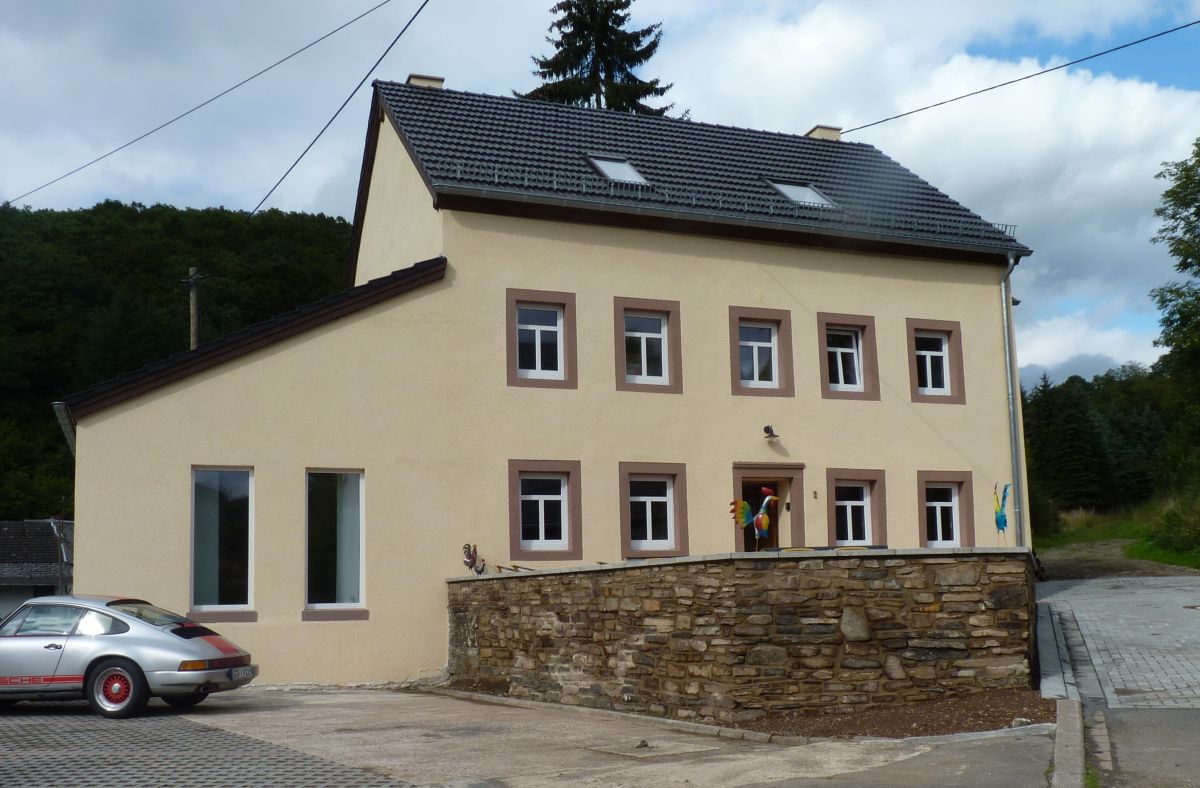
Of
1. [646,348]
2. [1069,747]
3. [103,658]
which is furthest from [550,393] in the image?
[1069,747]

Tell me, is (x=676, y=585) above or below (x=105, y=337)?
→ below

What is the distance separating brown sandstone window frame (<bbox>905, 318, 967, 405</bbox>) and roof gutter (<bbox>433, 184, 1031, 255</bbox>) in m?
1.39

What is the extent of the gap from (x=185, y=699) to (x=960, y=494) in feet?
45.8

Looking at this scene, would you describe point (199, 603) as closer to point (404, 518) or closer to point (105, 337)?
point (404, 518)

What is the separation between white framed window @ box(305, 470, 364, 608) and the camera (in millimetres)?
17547

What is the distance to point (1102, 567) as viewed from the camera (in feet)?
92.5

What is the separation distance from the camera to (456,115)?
22031mm

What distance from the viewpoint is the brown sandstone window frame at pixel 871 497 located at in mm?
20938

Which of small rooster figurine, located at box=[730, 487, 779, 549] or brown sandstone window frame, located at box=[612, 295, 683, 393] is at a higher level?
brown sandstone window frame, located at box=[612, 295, 683, 393]

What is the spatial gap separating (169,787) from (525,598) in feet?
23.6

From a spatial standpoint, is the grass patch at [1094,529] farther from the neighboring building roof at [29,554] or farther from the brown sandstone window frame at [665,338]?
the neighboring building roof at [29,554]

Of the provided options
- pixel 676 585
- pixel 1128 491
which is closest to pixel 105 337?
pixel 676 585

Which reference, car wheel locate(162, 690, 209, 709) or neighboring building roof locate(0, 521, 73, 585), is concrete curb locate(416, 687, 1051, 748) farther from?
neighboring building roof locate(0, 521, 73, 585)

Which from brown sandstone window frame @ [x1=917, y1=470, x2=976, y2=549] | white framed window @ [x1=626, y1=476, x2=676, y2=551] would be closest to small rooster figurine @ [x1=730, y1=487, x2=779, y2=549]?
white framed window @ [x1=626, y1=476, x2=676, y2=551]
